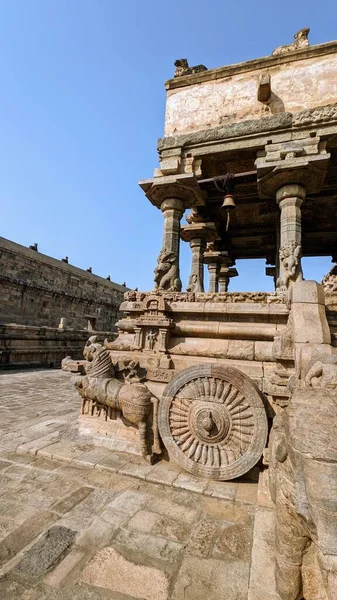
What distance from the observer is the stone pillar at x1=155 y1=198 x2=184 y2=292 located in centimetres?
627

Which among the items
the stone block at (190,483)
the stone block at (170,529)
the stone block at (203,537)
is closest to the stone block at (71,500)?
the stone block at (170,529)

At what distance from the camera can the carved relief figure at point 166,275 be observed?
623 centimetres

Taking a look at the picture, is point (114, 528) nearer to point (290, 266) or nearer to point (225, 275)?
point (290, 266)

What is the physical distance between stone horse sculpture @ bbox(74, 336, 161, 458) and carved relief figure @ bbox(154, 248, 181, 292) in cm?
232

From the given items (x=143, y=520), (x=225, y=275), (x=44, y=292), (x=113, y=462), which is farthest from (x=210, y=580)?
(x=44, y=292)

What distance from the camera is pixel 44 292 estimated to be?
20781 mm

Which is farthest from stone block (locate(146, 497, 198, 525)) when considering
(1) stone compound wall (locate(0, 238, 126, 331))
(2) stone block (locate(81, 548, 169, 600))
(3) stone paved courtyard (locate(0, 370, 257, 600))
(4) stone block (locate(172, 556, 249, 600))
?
(1) stone compound wall (locate(0, 238, 126, 331))

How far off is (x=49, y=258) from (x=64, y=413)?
830 inches

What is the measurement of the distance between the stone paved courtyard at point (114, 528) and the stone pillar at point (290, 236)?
4412 mm

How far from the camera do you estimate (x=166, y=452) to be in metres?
3.37

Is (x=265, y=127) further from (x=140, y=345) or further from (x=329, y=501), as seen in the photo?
(x=329, y=501)

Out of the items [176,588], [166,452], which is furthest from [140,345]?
[176,588]

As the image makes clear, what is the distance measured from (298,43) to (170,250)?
6.70m

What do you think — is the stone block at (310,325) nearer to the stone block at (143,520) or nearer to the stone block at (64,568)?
the stone block at (143,520)
